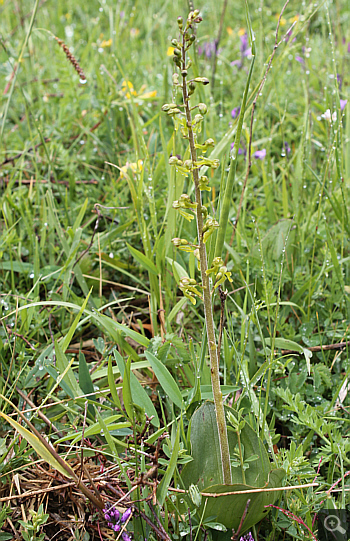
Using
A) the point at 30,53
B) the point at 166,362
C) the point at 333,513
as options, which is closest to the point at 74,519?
the point at 166,362

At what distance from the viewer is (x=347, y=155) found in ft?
6.64

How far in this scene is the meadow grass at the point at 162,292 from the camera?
3.88ft

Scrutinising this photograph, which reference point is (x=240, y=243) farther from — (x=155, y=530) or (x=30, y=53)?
(x=30, y=53)

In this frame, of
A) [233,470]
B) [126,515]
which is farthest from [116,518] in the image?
[233,470]

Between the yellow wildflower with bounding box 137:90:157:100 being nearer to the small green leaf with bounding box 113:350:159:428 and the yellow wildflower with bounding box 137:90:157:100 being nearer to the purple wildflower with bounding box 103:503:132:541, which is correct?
the small green leaf with bounding box 113:350:159:428

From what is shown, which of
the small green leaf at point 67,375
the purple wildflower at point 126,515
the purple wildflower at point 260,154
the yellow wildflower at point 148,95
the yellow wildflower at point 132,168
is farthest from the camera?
the yellow wildflower at point 148,95

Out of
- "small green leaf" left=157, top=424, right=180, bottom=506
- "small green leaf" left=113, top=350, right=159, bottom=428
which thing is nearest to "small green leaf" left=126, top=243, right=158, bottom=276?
"small green leaf" left=113, top=350, right=159, bottom=428

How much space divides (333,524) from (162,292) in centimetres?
93

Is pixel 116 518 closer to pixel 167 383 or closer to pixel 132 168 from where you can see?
pixel 167 383

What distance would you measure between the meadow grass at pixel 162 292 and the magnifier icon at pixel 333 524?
0.03m

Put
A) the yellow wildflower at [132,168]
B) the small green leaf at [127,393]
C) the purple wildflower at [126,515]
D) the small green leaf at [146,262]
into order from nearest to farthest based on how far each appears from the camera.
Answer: the purple wildflower at [126,515] → the small green leaf at [127,393] → the small green leaf at [146,262] → the yellow wildflower at [132,168]

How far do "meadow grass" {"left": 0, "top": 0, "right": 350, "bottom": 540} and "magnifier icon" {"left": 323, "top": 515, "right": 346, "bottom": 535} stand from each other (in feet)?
0.10

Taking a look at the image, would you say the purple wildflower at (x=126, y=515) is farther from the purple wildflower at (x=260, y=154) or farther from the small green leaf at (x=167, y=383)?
the purple wildflower at (x=260, y=154)

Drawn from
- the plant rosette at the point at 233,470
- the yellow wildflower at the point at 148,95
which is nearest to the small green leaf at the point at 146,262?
the plant rosette at the point at 233,470
